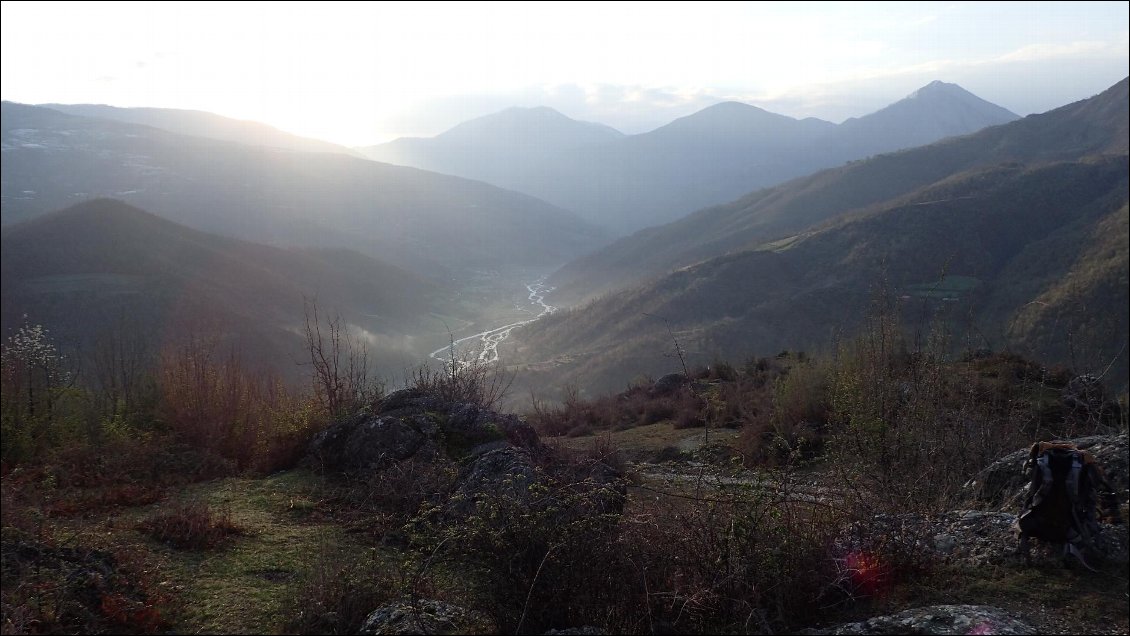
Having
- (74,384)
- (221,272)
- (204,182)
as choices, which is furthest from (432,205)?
(74,384)

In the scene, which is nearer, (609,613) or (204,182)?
(609,613)

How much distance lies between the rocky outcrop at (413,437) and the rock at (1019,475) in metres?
3.85

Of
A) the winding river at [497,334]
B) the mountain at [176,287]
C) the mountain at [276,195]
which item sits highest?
the mountain at [276,195]

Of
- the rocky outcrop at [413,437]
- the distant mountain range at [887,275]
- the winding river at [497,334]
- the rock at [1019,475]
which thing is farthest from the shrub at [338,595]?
the distant mountain range at [887,275]

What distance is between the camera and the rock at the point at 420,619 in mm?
3311

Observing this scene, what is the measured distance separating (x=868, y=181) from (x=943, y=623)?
4185 inches

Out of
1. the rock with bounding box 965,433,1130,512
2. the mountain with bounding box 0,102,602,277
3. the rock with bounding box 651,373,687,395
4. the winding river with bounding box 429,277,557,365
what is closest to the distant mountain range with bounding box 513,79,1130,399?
the winding river with bounding box 429,277,557,365

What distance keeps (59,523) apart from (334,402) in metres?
3.20

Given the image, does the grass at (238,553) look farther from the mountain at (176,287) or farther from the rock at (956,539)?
the mountain at (176,287)

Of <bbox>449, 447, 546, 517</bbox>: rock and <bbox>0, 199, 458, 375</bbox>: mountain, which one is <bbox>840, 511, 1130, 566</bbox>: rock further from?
<bbox>0, 199, 458, 375</bbox>: mountain

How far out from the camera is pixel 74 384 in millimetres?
8258

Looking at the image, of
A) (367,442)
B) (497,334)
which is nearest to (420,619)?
(367,442)

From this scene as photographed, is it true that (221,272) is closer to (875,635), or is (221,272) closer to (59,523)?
(59,523)

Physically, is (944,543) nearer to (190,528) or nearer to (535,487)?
(535,487)
